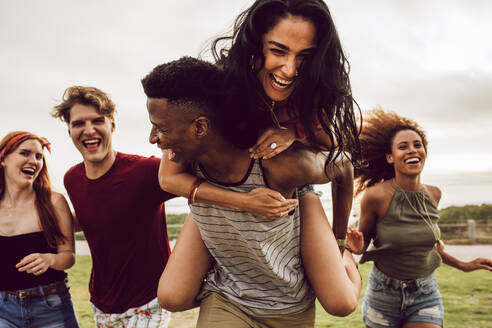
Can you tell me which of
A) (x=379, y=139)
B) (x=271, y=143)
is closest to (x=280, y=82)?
(x=271, y=143)

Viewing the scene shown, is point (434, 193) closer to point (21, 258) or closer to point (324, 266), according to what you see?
point (324, 266)

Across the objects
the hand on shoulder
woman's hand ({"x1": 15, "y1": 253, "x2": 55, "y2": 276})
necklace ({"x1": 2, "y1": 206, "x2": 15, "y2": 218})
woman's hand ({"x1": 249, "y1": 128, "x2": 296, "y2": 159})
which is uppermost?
woman's hand ({"x1": 249, "y1": 128, "x2": 296, "y2": 159})

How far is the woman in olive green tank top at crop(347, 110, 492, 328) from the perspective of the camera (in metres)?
3.76

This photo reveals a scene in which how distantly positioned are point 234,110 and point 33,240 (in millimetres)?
2292

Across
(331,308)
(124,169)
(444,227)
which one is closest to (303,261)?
(331,308)

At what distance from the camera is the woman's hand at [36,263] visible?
3.24 metres

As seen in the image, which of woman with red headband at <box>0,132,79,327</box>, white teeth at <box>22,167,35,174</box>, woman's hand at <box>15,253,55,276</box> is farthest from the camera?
white teeth at <box>22,167,35,174</box>

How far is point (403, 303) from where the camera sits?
376 centimetres

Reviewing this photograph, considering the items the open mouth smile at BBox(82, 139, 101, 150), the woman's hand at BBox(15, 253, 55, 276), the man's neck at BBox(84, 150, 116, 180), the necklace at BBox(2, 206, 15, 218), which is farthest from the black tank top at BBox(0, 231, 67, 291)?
the open mouth smile at BBox(82, 139, 101, 150)

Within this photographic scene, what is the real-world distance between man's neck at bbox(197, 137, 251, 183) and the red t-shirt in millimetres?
1070

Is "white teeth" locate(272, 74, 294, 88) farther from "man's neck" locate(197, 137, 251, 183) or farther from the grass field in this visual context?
the grass field

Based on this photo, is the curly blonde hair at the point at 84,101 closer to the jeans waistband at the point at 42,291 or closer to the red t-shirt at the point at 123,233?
the red t-shirt at the point at 123,233

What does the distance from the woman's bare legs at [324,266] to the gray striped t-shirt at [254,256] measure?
0.23 ft

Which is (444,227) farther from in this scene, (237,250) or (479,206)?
(237,250)
